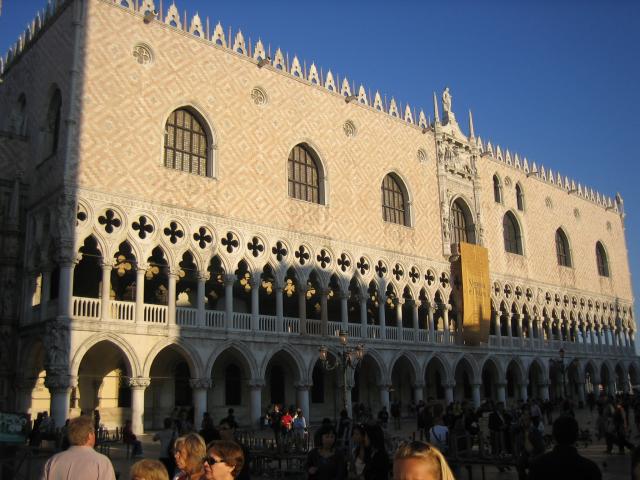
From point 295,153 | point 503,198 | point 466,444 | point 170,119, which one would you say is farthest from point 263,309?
point 466,444

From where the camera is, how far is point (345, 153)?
22359 millimetres

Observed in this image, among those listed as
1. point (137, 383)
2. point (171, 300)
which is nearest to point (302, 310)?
point (171, 300)

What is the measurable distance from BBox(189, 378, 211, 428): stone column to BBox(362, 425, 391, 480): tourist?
12.6 m

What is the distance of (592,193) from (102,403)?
28.8 m

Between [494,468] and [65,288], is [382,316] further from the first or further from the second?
[494,468]

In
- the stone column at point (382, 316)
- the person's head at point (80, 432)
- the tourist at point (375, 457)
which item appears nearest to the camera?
the person's head at point (80, 432)

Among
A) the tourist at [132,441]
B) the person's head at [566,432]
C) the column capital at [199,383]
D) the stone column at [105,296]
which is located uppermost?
the stone column at [105,296]

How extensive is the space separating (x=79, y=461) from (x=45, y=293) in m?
13.2

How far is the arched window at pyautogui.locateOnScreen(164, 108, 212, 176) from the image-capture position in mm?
17812

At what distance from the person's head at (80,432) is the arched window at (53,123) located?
49.9 ft

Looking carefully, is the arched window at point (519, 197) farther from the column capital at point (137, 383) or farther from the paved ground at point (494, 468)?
the column capital at point (137, 383)

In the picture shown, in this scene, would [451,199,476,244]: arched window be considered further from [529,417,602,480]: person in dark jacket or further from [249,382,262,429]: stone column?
[529,417,602,480]: person in dark jacket

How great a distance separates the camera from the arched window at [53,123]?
17453mm

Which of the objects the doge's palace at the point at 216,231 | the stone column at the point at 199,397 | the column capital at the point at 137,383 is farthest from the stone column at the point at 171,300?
the stone column at the point at 199,397
